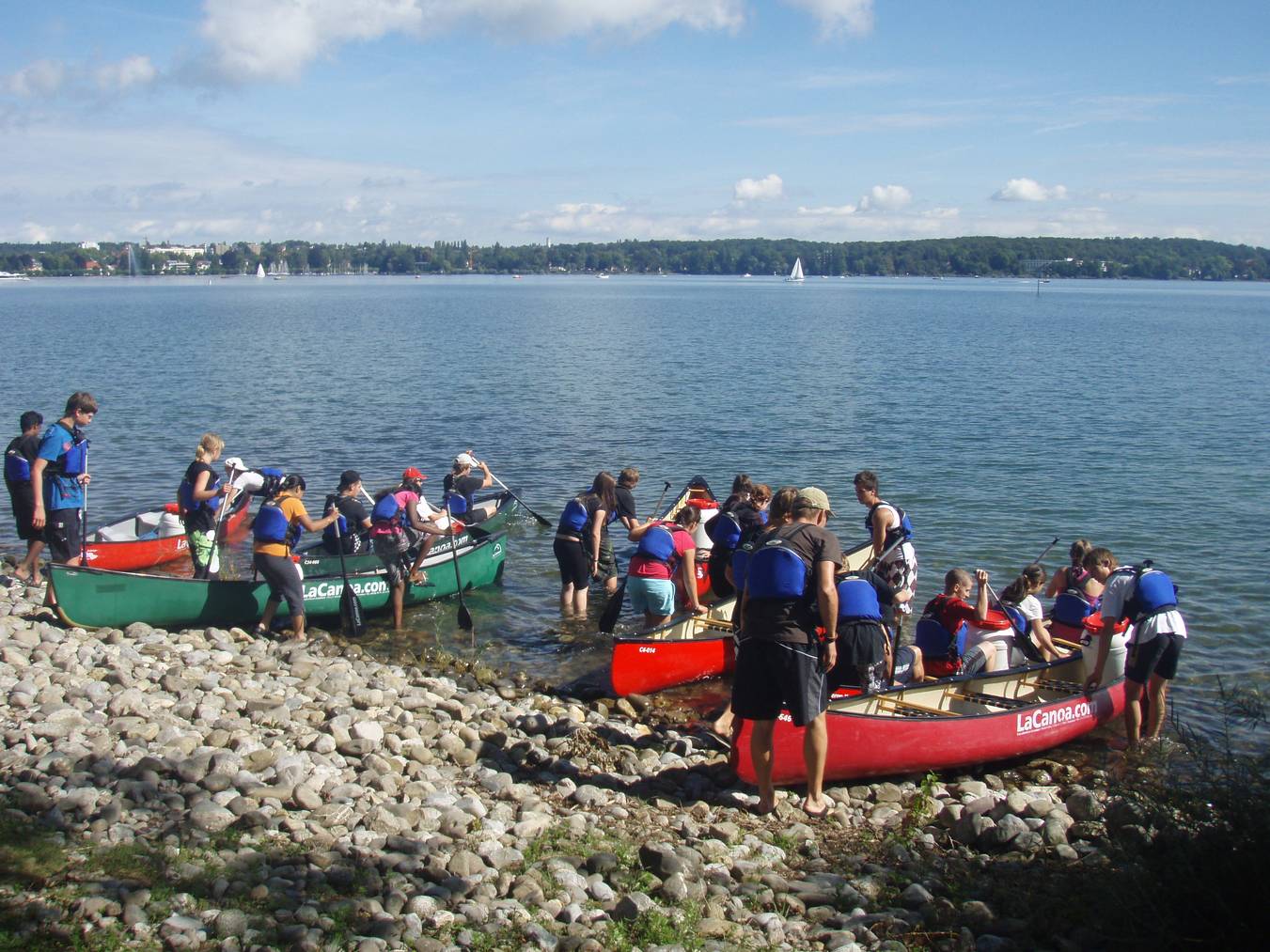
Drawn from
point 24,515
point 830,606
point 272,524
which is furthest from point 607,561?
point 830,606

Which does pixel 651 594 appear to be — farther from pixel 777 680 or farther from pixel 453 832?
pixel 453 832

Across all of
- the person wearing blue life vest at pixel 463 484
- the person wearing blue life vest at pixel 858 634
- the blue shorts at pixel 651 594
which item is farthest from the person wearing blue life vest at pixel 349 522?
the person wearing blue life vest at pixel 858 634

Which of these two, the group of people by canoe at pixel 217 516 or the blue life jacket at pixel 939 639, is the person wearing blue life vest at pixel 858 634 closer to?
the blue life jacket at pixel 939 639

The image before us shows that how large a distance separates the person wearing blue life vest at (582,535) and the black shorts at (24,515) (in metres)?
5.32

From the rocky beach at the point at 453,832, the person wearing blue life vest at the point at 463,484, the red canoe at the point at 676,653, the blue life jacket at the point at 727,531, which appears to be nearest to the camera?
the rocky beach at the point at 453,832

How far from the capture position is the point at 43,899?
5.11 metres

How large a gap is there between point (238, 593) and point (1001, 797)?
7597mm

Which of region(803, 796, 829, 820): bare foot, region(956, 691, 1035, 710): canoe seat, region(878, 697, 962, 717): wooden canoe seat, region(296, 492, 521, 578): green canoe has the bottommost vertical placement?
region(803, 796, 829, 820): bare foot

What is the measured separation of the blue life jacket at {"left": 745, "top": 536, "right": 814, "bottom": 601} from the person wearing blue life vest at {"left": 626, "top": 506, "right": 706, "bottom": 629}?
3912 millimetres

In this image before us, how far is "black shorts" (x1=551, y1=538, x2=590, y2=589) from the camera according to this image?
12.0 m

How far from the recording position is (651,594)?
10.6 meters

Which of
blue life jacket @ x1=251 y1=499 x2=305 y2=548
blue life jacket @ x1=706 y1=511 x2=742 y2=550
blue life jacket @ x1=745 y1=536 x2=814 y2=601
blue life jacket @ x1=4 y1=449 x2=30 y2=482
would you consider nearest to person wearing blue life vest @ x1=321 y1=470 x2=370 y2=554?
blue life jacket @ x1=251 y1=499 x2=305 y2=548

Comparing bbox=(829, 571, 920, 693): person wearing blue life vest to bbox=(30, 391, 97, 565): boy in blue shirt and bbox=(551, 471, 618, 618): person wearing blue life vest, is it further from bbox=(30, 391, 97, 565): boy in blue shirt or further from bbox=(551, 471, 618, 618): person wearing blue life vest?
bbox=(30, 391, 97, 565): boy in blue shirt

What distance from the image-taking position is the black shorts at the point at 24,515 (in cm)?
1123
